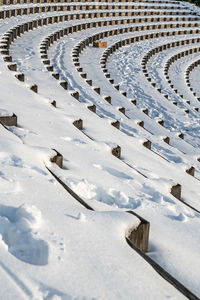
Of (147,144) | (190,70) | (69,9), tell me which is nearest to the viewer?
(147,144)

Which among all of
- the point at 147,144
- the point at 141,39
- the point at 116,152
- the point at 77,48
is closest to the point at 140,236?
the point at 116,152

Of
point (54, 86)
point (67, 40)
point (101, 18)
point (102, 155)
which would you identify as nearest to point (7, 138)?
point (102, 155)

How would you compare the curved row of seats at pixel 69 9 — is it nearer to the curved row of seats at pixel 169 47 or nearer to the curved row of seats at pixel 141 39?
the curved row of seats at pixel 141 39

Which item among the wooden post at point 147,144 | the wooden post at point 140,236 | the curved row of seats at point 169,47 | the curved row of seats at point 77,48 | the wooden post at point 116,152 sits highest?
the wooden post at point 140,236

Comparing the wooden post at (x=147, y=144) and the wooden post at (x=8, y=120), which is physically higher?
the wooden post at (x=8, y=120)

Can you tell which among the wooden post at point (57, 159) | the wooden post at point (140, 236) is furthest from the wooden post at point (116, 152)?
the wooden post at point (140, 236)

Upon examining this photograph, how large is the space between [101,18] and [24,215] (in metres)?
17.7

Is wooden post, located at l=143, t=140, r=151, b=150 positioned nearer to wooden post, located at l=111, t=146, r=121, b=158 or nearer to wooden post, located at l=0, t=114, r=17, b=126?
wooden post, located at l=111, t=146, r=121, b=158

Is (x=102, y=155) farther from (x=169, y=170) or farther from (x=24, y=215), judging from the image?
(x=24, y=215)

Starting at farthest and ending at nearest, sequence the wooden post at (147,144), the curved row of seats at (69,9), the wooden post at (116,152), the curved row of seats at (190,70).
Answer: the curved row of seats at (69,9) → the curved row of seats at (190,70) → the wooden post at (147,144) → the wooden post at (116,152)

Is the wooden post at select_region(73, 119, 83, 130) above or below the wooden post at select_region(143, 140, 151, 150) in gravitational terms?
above

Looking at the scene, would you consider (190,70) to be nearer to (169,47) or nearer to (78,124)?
(169,47)

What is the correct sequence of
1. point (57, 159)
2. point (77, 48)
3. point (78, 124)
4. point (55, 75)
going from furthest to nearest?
point (77, 48) → point (55, 75) → point (78, 124) → point (57, 159)

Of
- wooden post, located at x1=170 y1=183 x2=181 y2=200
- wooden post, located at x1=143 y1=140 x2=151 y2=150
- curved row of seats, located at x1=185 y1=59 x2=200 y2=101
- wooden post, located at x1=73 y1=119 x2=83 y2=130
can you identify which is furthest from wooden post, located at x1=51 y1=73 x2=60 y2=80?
curved row of seats, located at x1=185 y1=59 x2=200 y2=101
